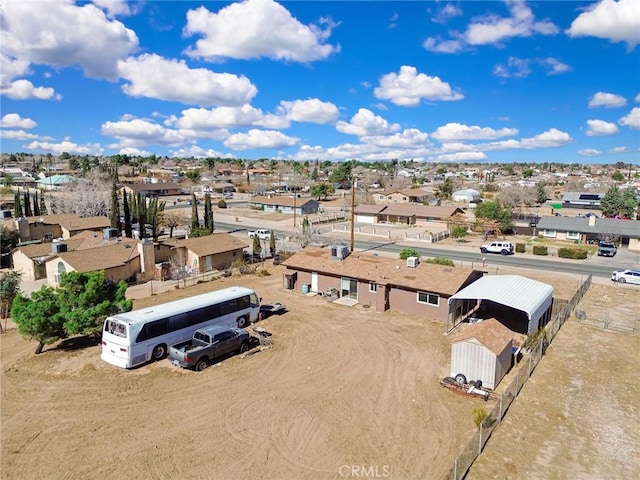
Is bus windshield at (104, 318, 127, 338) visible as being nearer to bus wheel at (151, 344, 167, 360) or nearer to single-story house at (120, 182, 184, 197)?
Result: bus wheel at (151, 344, 167, 360)

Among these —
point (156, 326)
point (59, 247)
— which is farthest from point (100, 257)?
point (156, 326)

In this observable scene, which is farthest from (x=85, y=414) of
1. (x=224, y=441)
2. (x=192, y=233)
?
(x=192, y=233)

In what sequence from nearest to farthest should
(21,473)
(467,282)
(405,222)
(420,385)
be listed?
1. (21,473)
2. (420,385)
3. (467,282)
4. (405,222)

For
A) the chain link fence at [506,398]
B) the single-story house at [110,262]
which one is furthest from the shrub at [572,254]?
the single-story house at [110,262]

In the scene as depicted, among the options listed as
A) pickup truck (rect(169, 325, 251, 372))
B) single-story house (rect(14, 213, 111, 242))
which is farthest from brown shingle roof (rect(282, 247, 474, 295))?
single-story house (rect(14, 213, 111, 242))

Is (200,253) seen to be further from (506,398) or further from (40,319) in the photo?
(506,398)

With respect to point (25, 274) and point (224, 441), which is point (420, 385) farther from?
point (25, 274)

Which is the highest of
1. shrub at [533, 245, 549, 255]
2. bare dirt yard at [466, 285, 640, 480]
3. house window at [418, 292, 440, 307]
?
house window at [418, 292, 440, 307]
